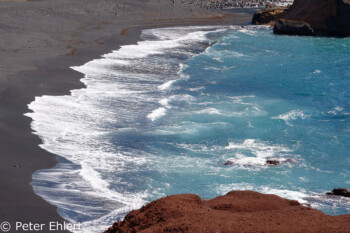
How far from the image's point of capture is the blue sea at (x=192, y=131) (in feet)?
46.7

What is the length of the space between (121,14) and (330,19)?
22.1 metres

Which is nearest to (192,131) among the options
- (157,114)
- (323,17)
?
(157,114)

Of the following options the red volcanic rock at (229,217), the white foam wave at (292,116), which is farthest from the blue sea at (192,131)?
the red volcanic rock at (229,217)

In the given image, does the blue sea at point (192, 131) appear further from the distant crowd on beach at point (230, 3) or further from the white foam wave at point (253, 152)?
the distant crowd on beach at point (230, 3)

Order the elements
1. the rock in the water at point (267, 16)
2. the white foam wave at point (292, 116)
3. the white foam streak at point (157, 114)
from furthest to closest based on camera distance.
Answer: the rock in the water at point (267, 16), the white foam wave at point (292, 116), the white foam streak at point (157, 114)

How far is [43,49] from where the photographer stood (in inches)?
1350

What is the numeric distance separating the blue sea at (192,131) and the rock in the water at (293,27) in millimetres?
10869

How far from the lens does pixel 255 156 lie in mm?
17391

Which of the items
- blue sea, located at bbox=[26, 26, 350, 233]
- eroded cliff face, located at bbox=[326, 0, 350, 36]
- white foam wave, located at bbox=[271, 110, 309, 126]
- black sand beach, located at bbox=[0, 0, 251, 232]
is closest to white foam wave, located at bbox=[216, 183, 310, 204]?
blue sea, located at bbox=[26, 26, 350, 233]

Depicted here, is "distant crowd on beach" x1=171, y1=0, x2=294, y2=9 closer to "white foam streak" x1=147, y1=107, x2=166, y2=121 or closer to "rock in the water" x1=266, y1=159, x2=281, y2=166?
"white foam streak" x1=147, y1=107, x2=166, y2=121

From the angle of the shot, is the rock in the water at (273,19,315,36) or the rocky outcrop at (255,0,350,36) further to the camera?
the rock in the water at (273,19,315,36)

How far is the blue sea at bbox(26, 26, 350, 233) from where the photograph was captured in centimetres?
1423

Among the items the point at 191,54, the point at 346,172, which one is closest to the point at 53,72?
the point at 191,54

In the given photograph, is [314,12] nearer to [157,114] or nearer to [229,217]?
[157,114]
